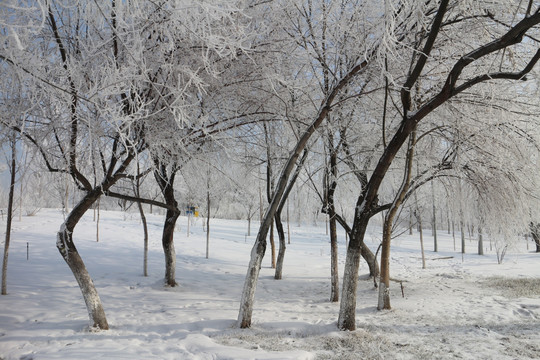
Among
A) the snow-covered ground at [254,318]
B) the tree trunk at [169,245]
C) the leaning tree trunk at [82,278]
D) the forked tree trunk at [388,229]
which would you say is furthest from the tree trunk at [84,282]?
the forked tree trunk at [388,229]

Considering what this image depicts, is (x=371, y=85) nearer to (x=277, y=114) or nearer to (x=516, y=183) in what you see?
(x=277, y=114)

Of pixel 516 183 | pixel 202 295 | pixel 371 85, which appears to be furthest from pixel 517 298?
pixel 202 295

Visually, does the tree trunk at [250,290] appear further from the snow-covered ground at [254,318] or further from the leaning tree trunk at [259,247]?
the snow-covered ground at [254,318]

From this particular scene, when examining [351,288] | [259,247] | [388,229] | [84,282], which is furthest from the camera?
[388,229]

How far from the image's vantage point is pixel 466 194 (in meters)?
8.91

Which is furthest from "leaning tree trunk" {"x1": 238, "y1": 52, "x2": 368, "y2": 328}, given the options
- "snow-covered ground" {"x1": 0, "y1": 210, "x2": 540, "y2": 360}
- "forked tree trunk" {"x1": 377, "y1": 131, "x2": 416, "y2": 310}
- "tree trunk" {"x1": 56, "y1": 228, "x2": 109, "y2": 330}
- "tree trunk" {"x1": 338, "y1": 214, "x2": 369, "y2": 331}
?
"tree trunk" {"x1": 56, "y1": 228, "x2": 109, "y2": 330}

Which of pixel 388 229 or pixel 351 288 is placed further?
pixel 388 229

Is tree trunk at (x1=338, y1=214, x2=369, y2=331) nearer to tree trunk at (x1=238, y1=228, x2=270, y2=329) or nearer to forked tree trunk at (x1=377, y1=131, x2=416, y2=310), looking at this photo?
forked tree trunk at (x1=377, y1=131, x2=416, y2=310)

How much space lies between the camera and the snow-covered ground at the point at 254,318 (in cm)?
472

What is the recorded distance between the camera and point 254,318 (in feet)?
21.5

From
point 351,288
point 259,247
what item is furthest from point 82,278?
point 351,288

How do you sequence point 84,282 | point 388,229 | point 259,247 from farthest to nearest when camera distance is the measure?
point 388,229, point 259,247, point 84,282

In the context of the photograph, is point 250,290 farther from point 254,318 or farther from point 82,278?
point 82,278

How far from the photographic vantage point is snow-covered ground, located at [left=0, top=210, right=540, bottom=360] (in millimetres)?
4719
